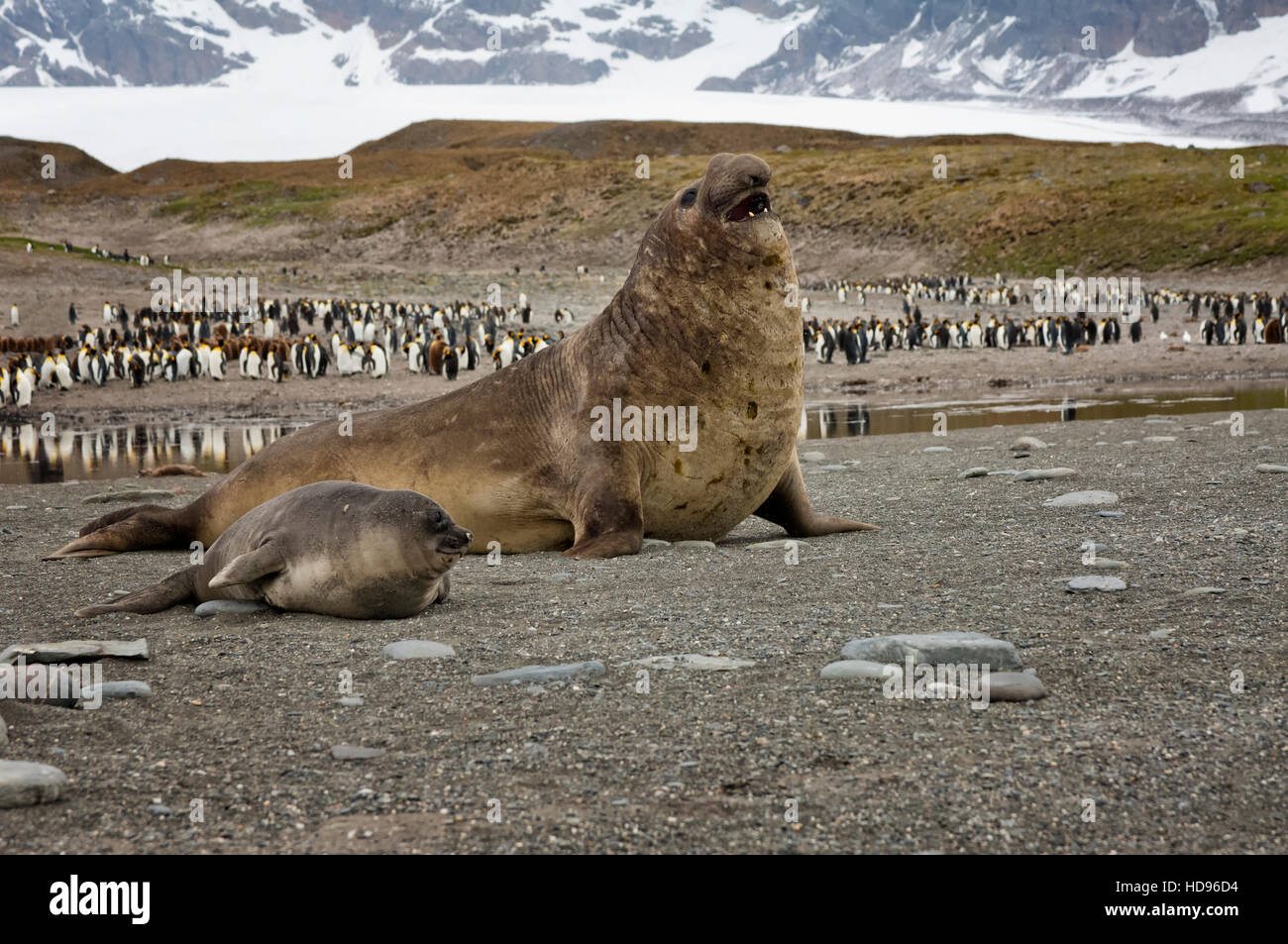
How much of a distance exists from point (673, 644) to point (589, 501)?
2360 millimetres

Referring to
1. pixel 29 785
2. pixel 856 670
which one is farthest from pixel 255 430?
pixel 29 785

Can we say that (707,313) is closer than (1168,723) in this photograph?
No

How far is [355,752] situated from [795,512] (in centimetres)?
450

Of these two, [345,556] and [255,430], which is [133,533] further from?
[255,430]

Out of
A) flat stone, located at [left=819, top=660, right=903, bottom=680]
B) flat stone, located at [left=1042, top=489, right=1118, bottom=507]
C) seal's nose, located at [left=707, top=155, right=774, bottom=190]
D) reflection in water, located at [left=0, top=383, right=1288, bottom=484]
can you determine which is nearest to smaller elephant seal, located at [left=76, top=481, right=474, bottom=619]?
flat stone, located at [left=819, top=660, right=903, bottom=680]

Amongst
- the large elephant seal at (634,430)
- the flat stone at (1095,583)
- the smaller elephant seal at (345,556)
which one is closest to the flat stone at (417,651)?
the smaller elephant seal at (345,556)

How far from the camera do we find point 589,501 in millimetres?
7184

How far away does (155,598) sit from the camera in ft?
19.6

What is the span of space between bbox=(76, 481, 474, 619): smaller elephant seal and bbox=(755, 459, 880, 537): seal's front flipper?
8.36ft

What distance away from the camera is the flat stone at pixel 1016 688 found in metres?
4.04

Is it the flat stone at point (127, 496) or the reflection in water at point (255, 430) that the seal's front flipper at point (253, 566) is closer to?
the flat stone at point (127, 496)

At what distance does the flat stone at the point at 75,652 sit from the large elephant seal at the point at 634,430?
2571 mm
